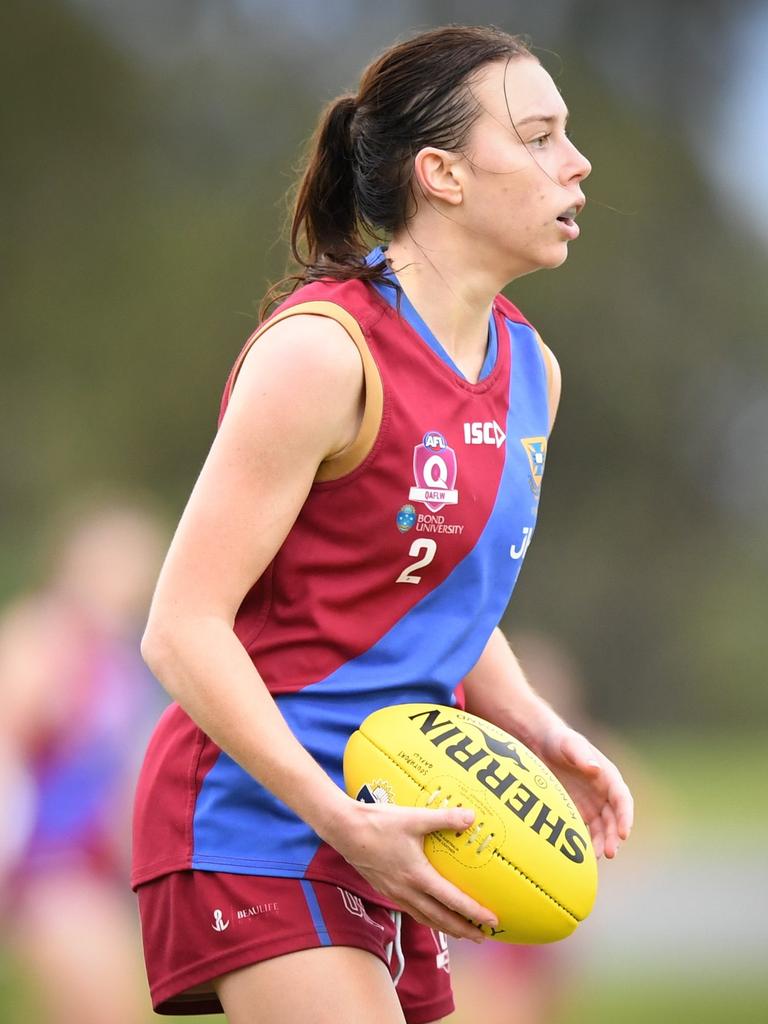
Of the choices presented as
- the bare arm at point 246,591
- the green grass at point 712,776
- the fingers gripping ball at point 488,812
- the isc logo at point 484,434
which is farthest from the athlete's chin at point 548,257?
the green grass at point 712,776

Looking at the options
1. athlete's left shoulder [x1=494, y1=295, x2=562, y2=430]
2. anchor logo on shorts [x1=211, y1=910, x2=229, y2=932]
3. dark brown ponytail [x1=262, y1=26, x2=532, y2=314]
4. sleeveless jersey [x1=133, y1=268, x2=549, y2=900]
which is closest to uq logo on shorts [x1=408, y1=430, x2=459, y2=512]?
sleeveless jersey [x1=133, y1=268, x2=549, y2=900]

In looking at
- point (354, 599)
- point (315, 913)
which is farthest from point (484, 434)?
point (315, 913)

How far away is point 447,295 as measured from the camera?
2633 mm

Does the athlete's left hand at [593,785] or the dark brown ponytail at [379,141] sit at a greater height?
the dark brown ponytail at [379,141]

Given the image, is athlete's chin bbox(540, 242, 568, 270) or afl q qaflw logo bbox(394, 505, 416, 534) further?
athlete's chin bbox(540, 242, 568, 270)

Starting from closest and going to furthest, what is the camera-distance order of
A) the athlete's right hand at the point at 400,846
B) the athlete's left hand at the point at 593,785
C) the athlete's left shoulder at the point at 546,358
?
the athlete's right hand at the point at 400,846 → the athlete's left hand at the point at 593,785 → the athlete's left shoulder at the point at 546,358

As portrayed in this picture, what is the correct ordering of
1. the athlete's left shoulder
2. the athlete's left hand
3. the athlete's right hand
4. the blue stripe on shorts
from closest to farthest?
the athlete's right hand
the blue stripe on shorts
the athlete's left hand
the athlete's left shoulder

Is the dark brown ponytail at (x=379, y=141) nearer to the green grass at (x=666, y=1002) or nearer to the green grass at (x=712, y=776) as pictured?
the green grass at (x=666, y=1002)

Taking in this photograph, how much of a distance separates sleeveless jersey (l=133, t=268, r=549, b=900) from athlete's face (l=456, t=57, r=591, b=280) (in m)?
0.21

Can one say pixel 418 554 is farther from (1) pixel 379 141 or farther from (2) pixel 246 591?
(1) pixel 379 141

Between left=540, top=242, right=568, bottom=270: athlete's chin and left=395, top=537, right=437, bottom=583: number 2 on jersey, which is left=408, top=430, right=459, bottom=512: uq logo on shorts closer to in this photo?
left=395, top=537, right=437, bottom=583: number 2 on jersey

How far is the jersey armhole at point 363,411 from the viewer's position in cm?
239

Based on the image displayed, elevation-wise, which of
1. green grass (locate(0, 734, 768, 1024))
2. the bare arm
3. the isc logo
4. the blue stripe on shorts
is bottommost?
green grass (locate(0, 734, 768, 1024))

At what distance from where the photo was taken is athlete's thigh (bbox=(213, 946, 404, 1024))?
2283 millimetres
